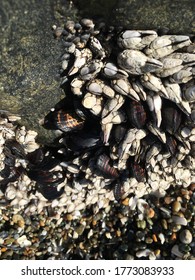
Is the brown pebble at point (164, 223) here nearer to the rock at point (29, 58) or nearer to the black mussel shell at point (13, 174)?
the black mussel shell at point (13, 174)

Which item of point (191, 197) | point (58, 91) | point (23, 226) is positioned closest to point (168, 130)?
point (58, 91)

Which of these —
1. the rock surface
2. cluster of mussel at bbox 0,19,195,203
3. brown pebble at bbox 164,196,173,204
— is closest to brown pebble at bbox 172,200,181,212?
brown pebble at bbox 164,196,173,204

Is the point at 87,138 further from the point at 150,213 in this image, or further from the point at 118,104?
the point at 150,213

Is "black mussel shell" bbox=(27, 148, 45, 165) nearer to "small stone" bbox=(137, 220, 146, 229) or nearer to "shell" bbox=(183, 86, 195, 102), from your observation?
"small stone" bbox=(137, 220, 146, 229)

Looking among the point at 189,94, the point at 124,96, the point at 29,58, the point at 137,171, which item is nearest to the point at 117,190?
the point at 137,171

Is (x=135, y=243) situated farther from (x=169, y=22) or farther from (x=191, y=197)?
(x=169, y=22)
